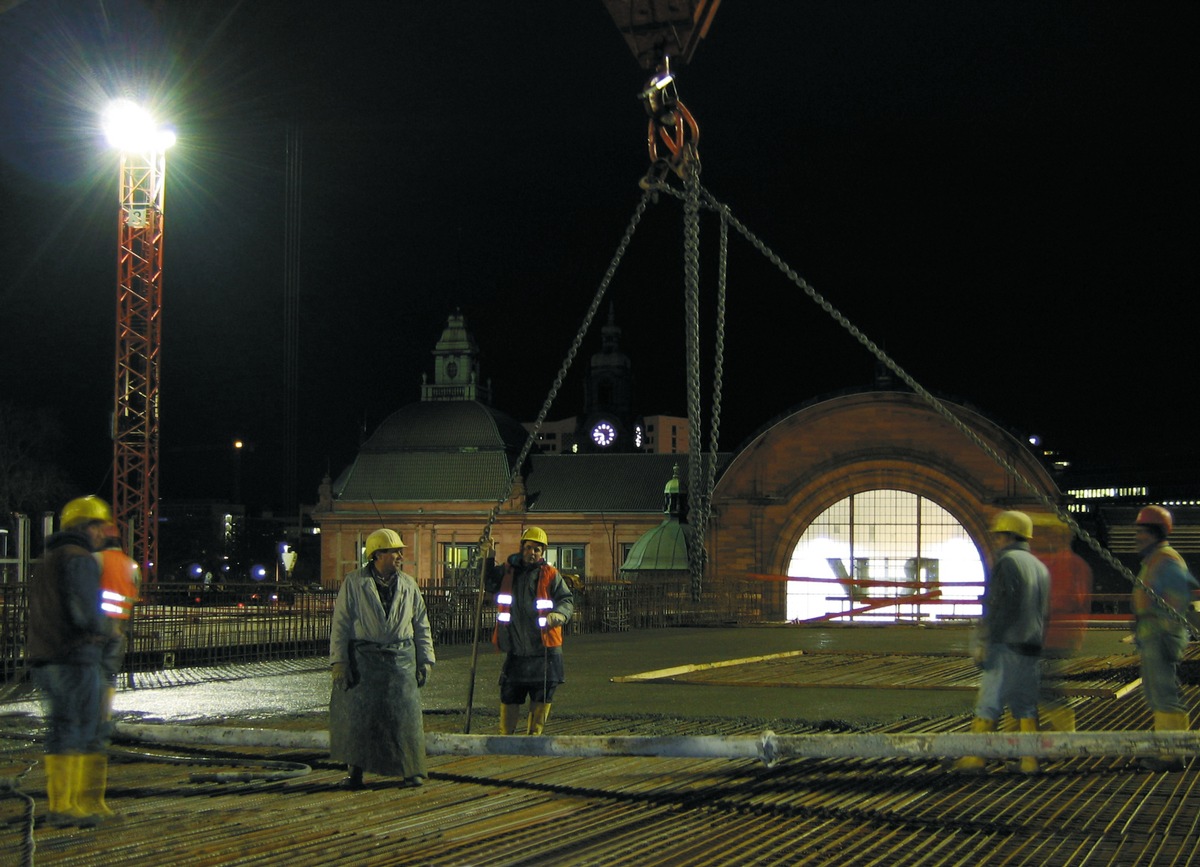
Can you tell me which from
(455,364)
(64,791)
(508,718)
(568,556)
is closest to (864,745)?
(508,718)

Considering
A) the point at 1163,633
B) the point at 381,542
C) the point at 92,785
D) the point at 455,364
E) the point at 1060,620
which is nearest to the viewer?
the point at 92,785

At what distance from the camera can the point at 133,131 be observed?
47.9 meters

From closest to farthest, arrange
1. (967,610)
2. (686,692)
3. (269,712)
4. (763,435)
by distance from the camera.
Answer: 1. (269,712)
2. (686,692)
3. (967,610)
4. (763,435)

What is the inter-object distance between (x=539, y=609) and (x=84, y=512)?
4.17 metres

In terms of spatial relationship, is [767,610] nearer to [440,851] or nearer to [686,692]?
[686,692]

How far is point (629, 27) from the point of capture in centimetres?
1093

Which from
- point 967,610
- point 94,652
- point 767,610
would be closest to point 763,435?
point 767,610

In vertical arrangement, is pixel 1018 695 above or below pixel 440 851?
above

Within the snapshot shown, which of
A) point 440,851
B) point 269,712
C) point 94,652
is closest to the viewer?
point 440,851

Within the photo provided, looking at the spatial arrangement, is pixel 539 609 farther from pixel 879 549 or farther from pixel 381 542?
pixel 879 549

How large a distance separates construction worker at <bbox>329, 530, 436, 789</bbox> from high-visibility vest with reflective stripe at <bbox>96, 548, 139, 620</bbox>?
4.77 ft

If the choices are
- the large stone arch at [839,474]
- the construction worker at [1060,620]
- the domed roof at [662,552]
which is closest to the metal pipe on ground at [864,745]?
the construction worker at [1060,620]

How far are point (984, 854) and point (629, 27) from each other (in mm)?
6906

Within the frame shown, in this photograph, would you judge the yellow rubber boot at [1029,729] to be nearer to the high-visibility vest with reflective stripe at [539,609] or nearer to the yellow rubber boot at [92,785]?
the high-visibility vest with reflective stripe at [539,609]
